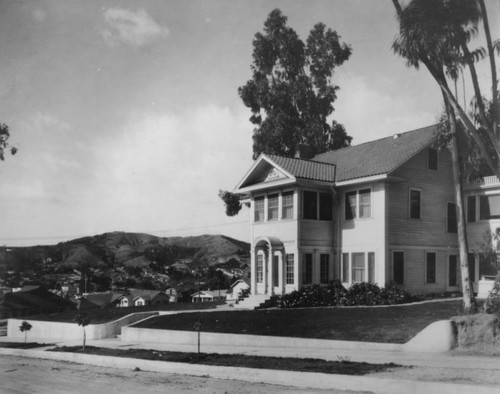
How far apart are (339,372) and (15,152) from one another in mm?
13001

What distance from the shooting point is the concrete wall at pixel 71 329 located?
22984 millimetres

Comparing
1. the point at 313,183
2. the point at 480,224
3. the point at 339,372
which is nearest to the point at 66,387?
the point at 339,372

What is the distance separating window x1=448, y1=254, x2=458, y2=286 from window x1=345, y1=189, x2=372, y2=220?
207 inches

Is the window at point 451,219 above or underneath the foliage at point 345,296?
above

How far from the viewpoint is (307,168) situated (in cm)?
2617

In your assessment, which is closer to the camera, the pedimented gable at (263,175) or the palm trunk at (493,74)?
the palm trunk at (493,74)

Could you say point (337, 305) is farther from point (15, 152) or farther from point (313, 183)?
point (15, 152)

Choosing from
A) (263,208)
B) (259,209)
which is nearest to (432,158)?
(263,208)

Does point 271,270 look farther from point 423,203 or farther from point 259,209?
point 423,203

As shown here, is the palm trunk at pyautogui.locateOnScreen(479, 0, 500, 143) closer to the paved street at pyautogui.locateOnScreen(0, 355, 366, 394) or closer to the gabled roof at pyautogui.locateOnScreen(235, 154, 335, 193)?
the gabled roof at pyautogui.locateOnScreen(235, 154, 335, 193)

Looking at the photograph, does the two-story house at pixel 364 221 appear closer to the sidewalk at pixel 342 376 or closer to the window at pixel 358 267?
the window at pixel 358 267

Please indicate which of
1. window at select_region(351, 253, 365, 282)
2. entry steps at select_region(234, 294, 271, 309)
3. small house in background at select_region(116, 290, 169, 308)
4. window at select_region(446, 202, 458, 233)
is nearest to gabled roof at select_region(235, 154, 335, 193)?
window at select_region(351, 253, 365, 282)

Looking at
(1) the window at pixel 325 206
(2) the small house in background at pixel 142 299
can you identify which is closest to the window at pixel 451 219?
(1) the window at pixel 325 206

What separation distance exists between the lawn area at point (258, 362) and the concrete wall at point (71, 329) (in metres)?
4.52
